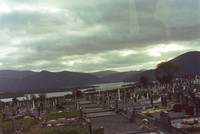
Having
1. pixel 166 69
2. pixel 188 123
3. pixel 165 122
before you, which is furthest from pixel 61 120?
pixel 166 69

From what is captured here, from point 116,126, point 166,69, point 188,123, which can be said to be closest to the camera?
point 188,123

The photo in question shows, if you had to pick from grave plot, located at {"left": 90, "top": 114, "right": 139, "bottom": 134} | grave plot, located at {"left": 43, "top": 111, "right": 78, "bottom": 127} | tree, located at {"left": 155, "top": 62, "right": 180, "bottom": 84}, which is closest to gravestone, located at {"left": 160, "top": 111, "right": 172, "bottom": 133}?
grave plot, located at {"left": 90, "top": 114, "right": 139, "bottom": 134}

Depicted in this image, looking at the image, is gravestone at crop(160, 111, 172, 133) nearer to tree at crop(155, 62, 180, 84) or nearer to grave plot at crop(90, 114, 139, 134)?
grave plot at crop(90, 114, 139, 134)

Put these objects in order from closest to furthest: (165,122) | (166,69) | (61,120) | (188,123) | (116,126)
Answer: (165,122) < (188,123) < (116,126) < (61,120) < (166,69)

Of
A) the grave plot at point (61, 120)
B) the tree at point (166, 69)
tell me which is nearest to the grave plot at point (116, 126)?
the grave plot at point (61, 120)

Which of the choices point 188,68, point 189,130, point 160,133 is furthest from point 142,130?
point 188,68

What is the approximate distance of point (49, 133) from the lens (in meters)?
15.0

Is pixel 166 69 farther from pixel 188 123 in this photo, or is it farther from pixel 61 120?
pixel 188 123

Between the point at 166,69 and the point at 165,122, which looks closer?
the point at 165,122

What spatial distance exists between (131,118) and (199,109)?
15.5 ft

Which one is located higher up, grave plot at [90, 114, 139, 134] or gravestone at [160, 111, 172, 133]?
gravestone at [160, 111, 172, 133]

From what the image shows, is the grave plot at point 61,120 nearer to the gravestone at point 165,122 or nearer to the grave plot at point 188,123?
the gravestone at point 165,122

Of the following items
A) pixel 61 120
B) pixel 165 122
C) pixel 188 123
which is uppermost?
pixel 165 122

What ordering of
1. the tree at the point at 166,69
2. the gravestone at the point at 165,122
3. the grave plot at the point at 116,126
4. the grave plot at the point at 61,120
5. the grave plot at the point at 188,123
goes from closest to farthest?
the gravestone at the point at 165,122
the grave plot at the point at 188,123
the grave plot at the point at 116,126
the grave plot at the point at 61,120
the tree at the point at 166,69
